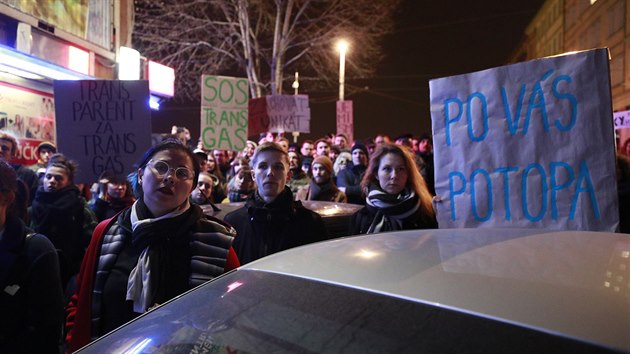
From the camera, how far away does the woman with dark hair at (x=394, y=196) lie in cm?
348

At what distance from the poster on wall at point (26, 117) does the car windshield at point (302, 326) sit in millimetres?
7400

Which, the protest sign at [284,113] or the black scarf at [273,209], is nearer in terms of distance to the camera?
the black scarf at [273,209]

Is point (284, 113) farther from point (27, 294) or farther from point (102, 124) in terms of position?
point (27, 294)

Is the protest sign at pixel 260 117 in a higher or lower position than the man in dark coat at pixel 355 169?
higher

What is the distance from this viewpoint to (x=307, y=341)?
1180 mm

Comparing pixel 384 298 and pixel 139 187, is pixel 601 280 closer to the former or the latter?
pixel 384 298

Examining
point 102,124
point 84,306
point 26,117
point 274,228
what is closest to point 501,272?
point 84,306

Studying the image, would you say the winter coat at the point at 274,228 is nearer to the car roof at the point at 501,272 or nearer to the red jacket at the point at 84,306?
the red jacket at the point at 84,306

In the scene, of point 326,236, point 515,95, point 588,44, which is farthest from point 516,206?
point 588,44

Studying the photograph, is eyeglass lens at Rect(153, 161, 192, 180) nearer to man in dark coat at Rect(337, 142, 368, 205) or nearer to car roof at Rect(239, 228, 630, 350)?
car roof at Rect(239, 228, 630, 350)

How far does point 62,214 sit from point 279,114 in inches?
251

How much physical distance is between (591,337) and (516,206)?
5.65ft

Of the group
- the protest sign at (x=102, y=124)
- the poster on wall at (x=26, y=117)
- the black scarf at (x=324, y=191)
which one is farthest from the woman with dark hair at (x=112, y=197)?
the poster on wall at (x=26, y=117)

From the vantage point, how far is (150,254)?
92.0 inches
